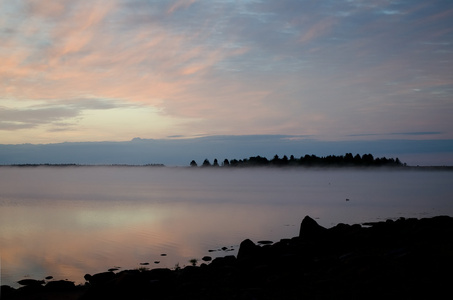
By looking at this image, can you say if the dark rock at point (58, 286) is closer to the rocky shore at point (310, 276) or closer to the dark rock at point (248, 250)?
the rocky shore at point (310, 276)

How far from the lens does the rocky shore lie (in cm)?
1296

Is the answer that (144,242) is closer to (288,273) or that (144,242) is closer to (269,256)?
(269,256)

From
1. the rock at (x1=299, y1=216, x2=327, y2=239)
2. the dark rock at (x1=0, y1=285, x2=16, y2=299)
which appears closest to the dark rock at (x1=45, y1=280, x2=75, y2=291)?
the dark rock at (x1=0, y1=285, x2=16, y2=299)

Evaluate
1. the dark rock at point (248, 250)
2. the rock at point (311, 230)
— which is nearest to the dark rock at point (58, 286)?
the dark rock at point (248, 250)

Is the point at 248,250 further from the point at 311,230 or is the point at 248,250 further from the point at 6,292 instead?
the point at 6,292

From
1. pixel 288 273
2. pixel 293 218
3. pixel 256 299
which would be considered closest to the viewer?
pixel 256 299

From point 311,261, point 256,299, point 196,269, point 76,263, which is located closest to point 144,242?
point 76,263

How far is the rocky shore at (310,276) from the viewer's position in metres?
13.0

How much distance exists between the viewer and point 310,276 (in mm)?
15406

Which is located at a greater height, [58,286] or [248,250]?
[248,250]

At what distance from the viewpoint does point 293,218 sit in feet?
149

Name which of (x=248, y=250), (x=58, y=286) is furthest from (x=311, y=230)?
(x=58, y=286)

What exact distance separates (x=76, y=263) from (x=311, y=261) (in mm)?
14411

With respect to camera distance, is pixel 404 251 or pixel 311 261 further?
pixel 311 261
